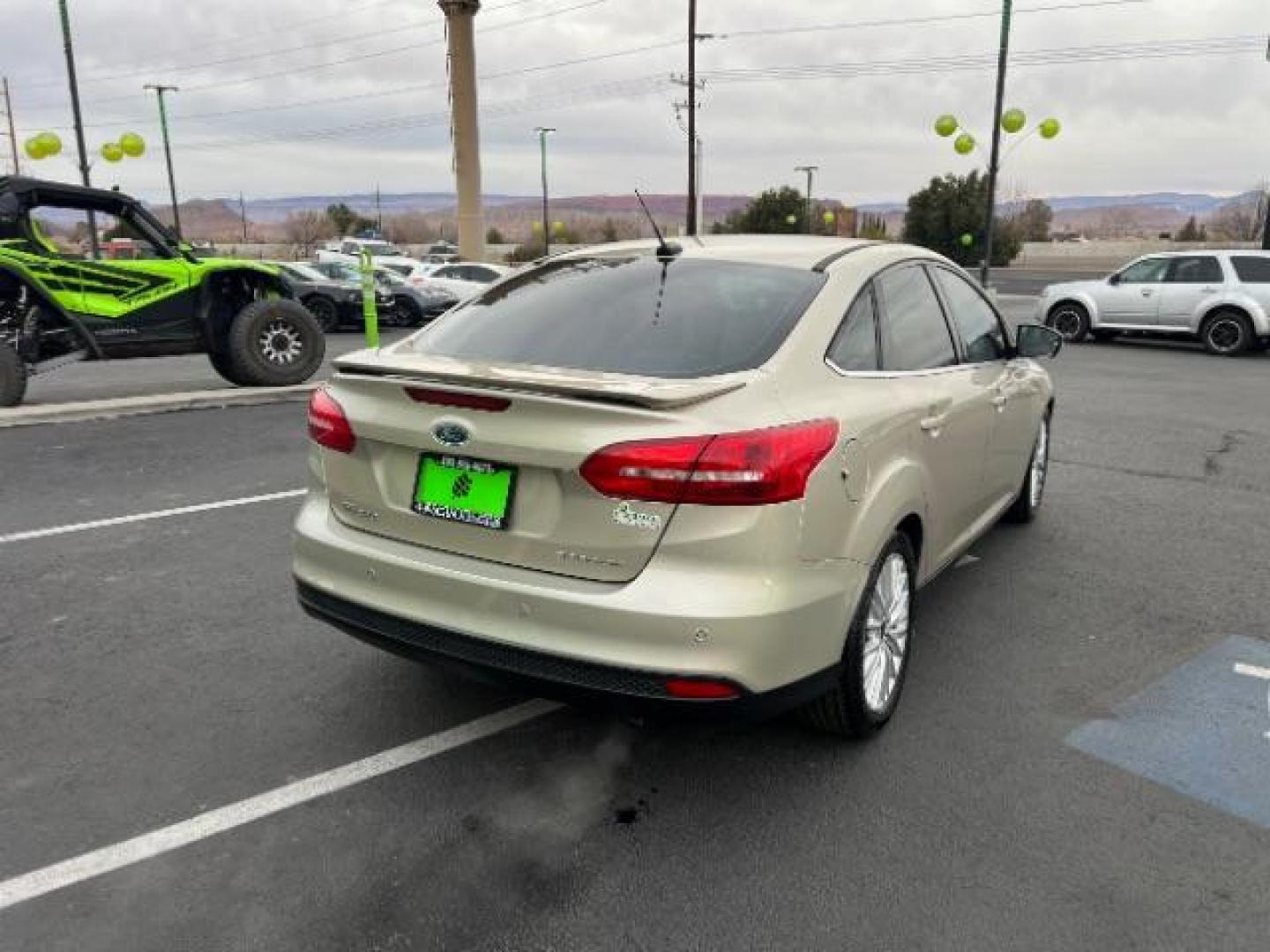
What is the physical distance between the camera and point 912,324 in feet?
12.2

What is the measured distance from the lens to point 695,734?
3.32 m

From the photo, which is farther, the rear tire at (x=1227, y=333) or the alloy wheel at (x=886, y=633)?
the rear tire at (x=1227, y=333)

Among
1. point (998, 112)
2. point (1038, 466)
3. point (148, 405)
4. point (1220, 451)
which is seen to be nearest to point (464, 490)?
point (1038, 466)

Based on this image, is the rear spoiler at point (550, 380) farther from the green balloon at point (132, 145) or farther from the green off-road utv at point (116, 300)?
the green balloon at point (132, 145)

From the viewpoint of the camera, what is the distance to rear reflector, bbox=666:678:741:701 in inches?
99.9

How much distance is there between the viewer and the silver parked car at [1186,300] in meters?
15.5

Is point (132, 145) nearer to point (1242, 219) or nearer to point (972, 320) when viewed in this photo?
point (972, 320)

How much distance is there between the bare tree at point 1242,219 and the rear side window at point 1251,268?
206 feet

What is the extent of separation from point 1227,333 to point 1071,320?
254 centimetres

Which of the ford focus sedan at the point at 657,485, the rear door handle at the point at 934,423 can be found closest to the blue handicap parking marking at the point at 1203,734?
the ford focus sedan at the point at 657,485

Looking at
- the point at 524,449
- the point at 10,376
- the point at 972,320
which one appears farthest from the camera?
the point at 10,376

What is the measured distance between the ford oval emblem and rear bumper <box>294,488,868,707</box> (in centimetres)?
33

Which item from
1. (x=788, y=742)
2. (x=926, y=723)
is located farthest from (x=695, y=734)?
(x=926, y=723)

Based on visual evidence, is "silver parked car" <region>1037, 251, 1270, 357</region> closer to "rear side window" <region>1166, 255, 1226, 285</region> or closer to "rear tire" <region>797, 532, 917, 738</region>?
"rear side window" <region>1166, 255, 1226, 285</region>
